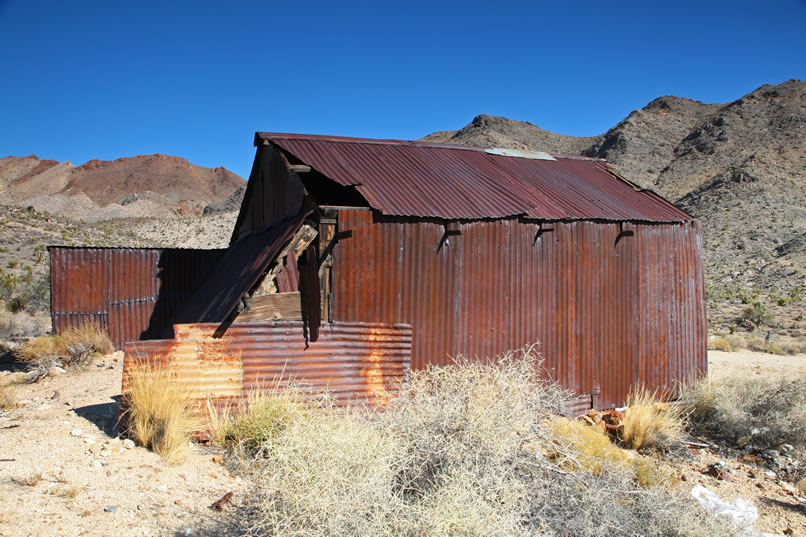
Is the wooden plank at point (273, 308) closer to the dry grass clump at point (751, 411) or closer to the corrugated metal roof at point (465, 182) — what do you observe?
the corrugated metal roof at point (465, 182)

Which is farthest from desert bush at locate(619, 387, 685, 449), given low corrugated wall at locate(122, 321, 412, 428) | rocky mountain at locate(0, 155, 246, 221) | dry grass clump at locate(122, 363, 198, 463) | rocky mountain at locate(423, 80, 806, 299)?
rocky mountain at locate(0, 155, 246, 221)

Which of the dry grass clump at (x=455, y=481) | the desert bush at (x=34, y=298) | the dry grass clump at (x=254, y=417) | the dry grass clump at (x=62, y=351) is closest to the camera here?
the dry grass clump at (x=455, y=481)

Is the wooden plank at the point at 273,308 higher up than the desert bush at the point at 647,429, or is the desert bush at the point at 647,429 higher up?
the wooden plank at the point at 273,308

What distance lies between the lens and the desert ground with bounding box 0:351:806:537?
4250 millimetres

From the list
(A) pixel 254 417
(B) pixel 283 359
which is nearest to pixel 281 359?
(B) pixel 283 359

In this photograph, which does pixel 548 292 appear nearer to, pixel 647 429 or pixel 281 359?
pixel 647 429

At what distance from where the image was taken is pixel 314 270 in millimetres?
7105

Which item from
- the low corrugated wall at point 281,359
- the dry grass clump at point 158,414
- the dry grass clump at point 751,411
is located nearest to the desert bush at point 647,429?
the dry grass clump at point 751,411

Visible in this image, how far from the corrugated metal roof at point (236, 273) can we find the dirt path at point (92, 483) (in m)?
1.79

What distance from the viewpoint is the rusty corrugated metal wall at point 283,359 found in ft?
20.7

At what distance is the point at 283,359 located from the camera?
676 centimetres

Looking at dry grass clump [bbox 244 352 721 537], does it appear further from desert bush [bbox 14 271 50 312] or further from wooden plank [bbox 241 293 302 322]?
desert bush [bbox 14 271 50 312]

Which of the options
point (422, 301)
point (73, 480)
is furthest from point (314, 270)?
point (73, 480)

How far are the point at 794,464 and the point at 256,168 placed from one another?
32.9 ft
